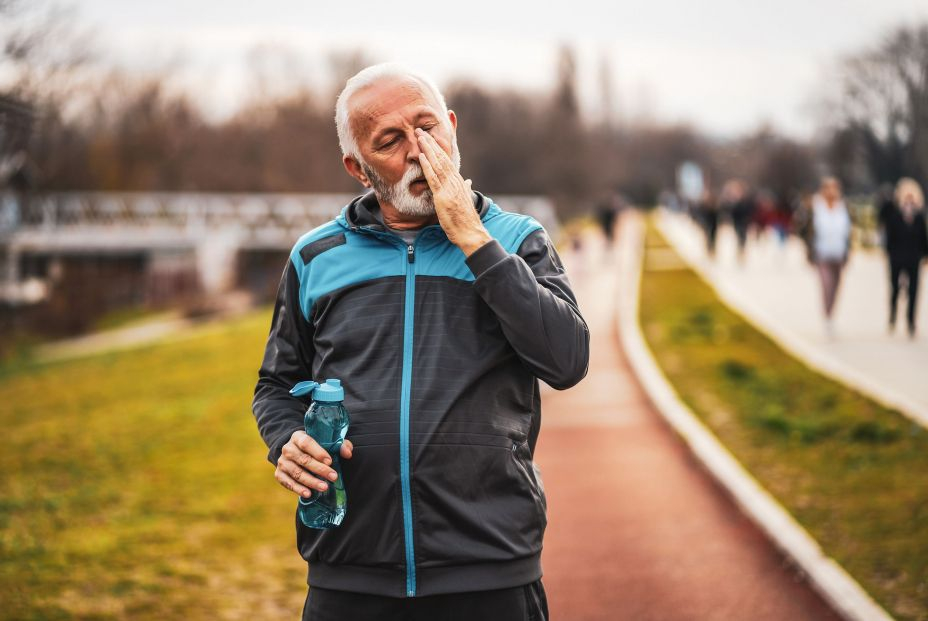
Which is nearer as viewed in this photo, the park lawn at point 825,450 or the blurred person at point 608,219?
the park lawn at point 825,450

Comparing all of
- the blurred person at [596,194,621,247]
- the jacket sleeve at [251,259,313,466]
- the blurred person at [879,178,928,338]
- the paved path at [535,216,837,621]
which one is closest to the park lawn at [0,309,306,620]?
the paved path at [535,216,837,621]

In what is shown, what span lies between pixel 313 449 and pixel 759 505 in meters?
5.07

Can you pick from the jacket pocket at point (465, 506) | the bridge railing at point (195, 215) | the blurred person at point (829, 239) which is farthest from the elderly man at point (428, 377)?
the bridge railing at point (195, 215)

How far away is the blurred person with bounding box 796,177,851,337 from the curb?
2503 mm

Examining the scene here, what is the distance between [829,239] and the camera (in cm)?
1307

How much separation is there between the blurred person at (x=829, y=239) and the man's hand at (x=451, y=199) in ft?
38.4

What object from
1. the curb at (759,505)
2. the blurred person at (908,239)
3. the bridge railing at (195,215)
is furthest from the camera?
the bridge railing at (195,215)

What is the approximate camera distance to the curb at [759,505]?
5.07m

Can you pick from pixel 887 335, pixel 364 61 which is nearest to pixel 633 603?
pixel 887 335

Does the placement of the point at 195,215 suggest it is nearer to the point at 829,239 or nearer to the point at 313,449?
the point at 829,239

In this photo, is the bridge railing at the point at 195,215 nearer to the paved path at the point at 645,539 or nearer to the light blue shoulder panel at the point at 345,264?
the paved path at the point at 645,539

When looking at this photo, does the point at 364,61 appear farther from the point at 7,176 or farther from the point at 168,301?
the point at 7,176

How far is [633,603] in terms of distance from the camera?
543cm

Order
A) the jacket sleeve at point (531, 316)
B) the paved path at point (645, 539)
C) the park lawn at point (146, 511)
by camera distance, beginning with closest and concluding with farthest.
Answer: the jacket sleeve at point (531, 316)
the paved path at point (645, 539)
the park lawn at point (146, 511)
